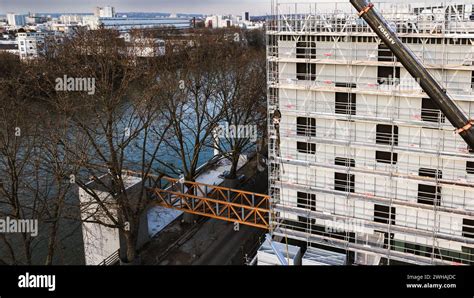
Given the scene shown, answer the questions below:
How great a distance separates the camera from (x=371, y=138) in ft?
53.3

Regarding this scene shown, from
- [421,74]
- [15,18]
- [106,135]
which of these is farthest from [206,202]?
[15,18]

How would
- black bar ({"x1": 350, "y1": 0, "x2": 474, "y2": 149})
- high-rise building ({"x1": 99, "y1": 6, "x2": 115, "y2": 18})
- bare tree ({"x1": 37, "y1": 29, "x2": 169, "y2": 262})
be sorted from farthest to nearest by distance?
high-rise building ({"x1": 99, "y1": 6, "x2": 115, "y2": 18})
bare tree ({"x1": 37, "y1": 29, "x2": 169, "y2": 262})
black bar ({"x1": 350, "y1": 0, "x2": 474, "y2": 149})

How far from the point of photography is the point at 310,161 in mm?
17344

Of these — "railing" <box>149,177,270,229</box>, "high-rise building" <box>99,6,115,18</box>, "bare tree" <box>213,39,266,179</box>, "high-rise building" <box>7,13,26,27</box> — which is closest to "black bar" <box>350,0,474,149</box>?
"railing" <box>149,177,270,229</box>

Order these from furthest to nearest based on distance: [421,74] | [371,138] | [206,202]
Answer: [206,202] < [371,138] < [421,74]

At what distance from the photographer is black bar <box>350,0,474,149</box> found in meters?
→ 9.70

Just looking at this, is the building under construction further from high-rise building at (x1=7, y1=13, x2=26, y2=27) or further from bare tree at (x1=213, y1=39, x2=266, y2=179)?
high-rise building at (x1=7, y1=13, x2=26, y2=27)

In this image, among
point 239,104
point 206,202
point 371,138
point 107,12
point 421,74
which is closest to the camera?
point 421,74

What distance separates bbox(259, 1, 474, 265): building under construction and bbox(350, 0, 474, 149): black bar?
4.93 metres

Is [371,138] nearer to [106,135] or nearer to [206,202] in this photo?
[206,202]

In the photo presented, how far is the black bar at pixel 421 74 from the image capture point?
9695 mm

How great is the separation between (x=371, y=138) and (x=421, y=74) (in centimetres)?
655
